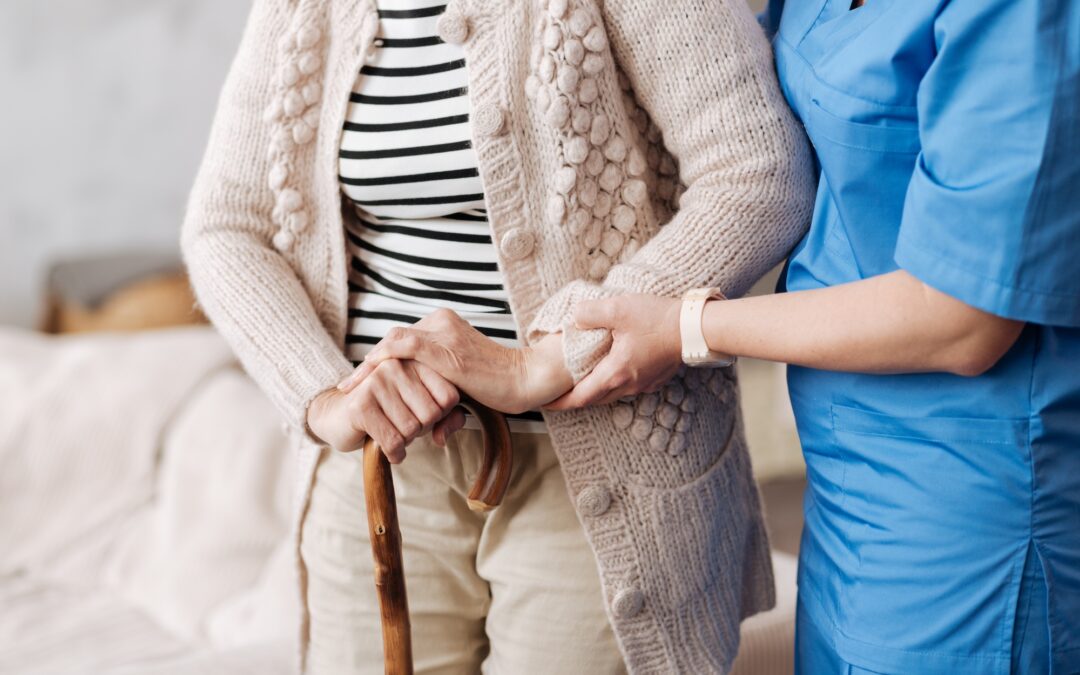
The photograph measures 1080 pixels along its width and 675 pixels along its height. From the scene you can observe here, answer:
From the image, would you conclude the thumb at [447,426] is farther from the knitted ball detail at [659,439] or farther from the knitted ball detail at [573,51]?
the knitted ball detail at [573,51]

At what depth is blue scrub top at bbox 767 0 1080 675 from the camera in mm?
743

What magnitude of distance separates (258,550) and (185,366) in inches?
21.5

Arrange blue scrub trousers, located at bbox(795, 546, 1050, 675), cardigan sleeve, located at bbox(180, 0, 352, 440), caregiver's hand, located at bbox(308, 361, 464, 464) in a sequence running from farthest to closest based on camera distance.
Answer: cardigan sleeve, located at bbox(180, 0, 352, 440) < caregiver's hand, located at bbox(308, 361, 464, 464) < blue scrub trousers, located at bbox(795, 546, 1050, 675)

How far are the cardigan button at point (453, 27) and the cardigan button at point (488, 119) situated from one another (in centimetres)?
7

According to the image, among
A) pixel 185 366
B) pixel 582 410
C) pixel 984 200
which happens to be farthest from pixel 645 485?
pixel 185 366

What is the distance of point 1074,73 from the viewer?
2.38 ft

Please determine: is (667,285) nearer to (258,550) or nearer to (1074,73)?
(1074,73)

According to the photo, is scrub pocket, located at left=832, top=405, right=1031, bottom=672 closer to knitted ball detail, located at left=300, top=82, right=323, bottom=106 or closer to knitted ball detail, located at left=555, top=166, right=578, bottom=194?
knitted ball detail, located at left=555, top=166, right=578, bottom=194

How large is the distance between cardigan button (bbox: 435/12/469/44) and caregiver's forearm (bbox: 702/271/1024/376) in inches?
13.5

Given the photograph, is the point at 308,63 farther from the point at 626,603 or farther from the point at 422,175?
the point at 626,603

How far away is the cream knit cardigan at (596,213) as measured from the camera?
38.5 inches

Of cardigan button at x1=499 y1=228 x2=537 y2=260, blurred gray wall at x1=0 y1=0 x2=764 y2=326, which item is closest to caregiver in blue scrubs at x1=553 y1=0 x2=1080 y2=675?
cardigan button at x1=499 y1=228 x2=537 y2=260

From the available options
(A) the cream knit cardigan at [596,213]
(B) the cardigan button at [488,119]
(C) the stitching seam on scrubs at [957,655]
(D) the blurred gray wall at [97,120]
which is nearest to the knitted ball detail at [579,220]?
(A) the cream knit cardigan at [596,213]

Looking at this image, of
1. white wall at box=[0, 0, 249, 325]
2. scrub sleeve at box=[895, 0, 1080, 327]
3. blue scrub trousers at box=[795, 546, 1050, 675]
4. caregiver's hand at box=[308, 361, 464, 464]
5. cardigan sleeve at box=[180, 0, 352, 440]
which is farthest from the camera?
white wall at box=[0, 0, 249, 325]
